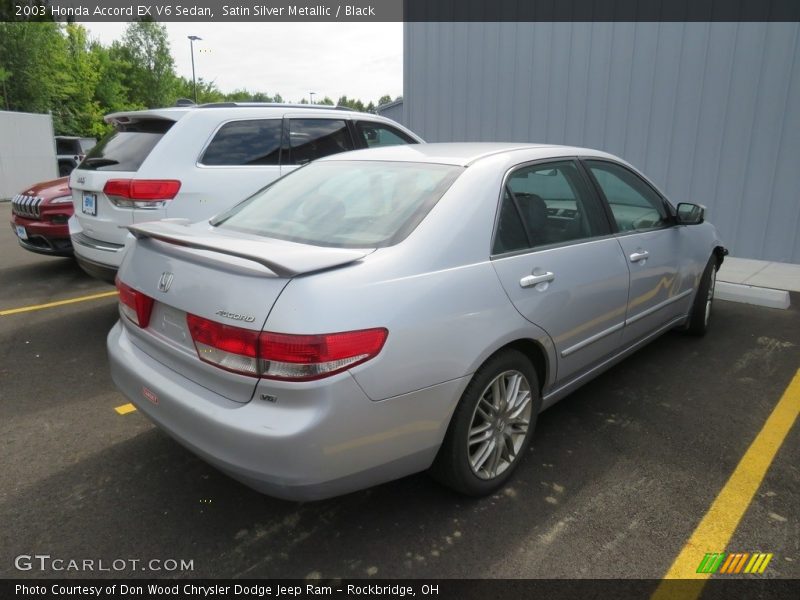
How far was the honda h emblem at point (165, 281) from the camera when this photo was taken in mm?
2324

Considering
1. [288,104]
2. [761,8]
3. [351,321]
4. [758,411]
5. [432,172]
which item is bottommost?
[758,411]

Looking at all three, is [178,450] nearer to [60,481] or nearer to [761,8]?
[60,481]

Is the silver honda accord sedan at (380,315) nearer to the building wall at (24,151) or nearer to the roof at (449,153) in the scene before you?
the roof at (449,153)

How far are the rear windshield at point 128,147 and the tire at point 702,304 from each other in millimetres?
4400

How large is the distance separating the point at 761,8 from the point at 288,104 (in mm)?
5908

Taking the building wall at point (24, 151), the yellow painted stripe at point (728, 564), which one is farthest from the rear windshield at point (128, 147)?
the building wall at point (24, 151)

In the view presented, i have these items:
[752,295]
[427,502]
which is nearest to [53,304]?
[427,502]

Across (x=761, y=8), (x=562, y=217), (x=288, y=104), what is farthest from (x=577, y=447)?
(x=761, y=8)

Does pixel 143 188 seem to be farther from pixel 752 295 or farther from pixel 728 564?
pixel 752 295

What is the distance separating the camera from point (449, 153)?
2.95 meters

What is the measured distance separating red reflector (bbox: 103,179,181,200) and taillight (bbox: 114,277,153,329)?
1839 mm

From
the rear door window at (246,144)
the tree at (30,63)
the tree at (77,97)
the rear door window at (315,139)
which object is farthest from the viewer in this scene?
the tree at (77,97)

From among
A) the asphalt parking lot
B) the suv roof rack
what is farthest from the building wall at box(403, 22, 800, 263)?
the asphalt parking lot

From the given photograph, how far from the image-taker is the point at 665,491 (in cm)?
268
